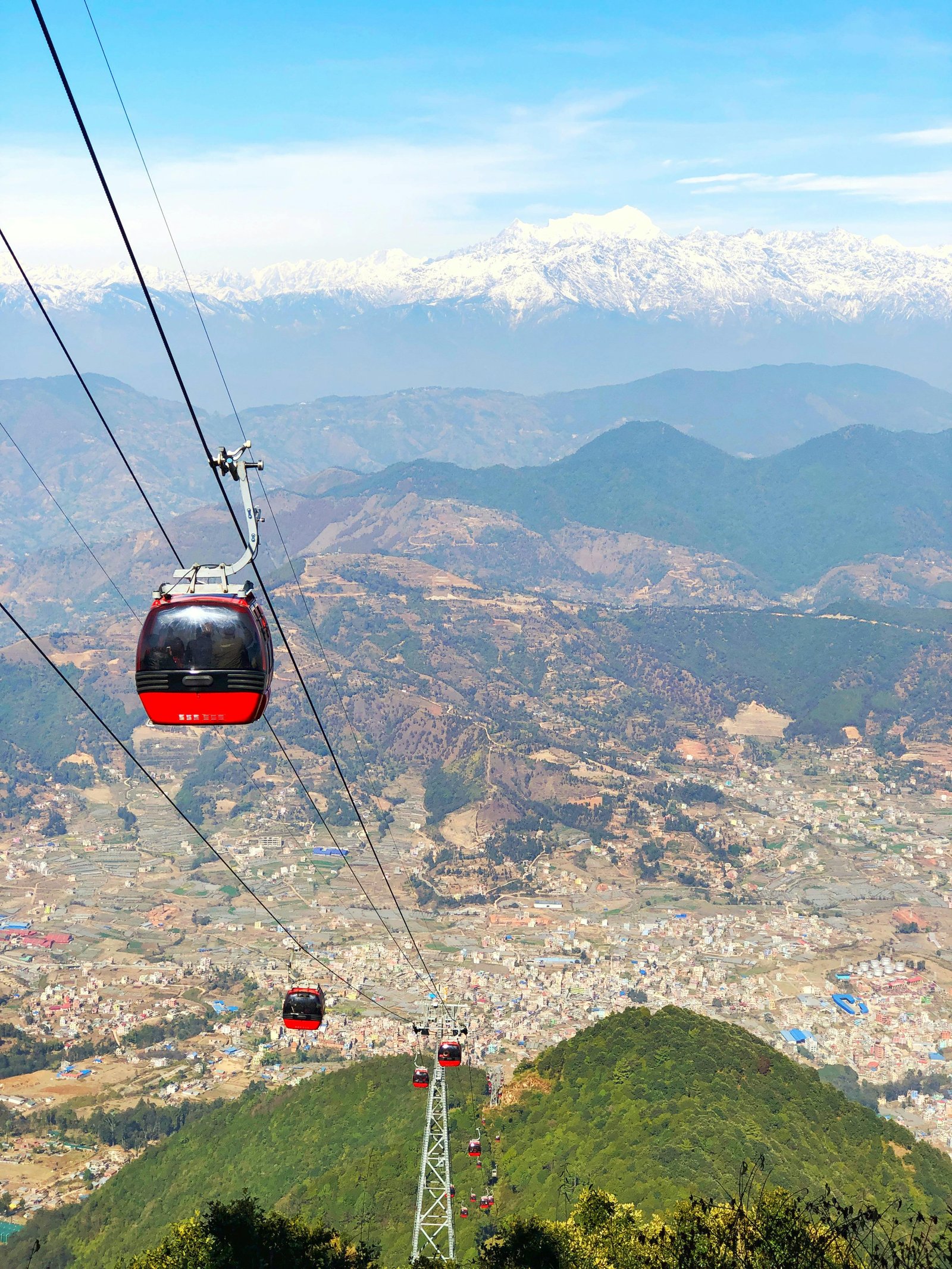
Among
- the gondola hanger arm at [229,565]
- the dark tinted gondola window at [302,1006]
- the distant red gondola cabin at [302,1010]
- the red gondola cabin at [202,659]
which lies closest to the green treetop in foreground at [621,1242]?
the distant red gondola cabin at [302,1010]

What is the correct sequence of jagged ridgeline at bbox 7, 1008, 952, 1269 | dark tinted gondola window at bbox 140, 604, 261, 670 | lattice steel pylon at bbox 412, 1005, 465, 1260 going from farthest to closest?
jagged ridgeline at bbox 7, 1008, 952, 1269 < lattice steel pylon at bbox 412, 1005, 465, 1260 < dark tinted gondola window at bbox 140, 604, 261, 670

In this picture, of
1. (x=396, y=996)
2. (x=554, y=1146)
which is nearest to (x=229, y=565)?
(x=554, y=1146)

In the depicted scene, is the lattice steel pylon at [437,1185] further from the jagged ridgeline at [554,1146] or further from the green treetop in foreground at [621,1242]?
the green treetop in foreground at [621,1242]

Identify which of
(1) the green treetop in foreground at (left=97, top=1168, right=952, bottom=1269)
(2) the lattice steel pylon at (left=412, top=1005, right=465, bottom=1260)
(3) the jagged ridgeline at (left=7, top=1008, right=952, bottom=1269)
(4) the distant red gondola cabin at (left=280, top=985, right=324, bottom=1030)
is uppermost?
(4) the distant red gondola cabin at (left=280, top=985, right=324, bottom=1030)

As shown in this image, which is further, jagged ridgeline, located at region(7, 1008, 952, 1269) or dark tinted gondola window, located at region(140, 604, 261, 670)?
jagged ridgeline, located at region(7, 1008, 952, 1269)

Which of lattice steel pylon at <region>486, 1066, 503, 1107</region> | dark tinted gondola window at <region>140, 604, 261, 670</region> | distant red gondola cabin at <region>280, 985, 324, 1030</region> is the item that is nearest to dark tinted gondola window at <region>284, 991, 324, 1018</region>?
distant red gondola cabin at <region>280, 985, 324, 1030</region>

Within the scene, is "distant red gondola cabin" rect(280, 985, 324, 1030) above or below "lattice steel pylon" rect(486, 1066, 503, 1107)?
above

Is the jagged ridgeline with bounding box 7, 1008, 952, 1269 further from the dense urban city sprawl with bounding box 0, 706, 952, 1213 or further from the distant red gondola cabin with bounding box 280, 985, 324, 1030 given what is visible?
the distant red gondola cabin with bounding box 280, 985, 324, 1030
